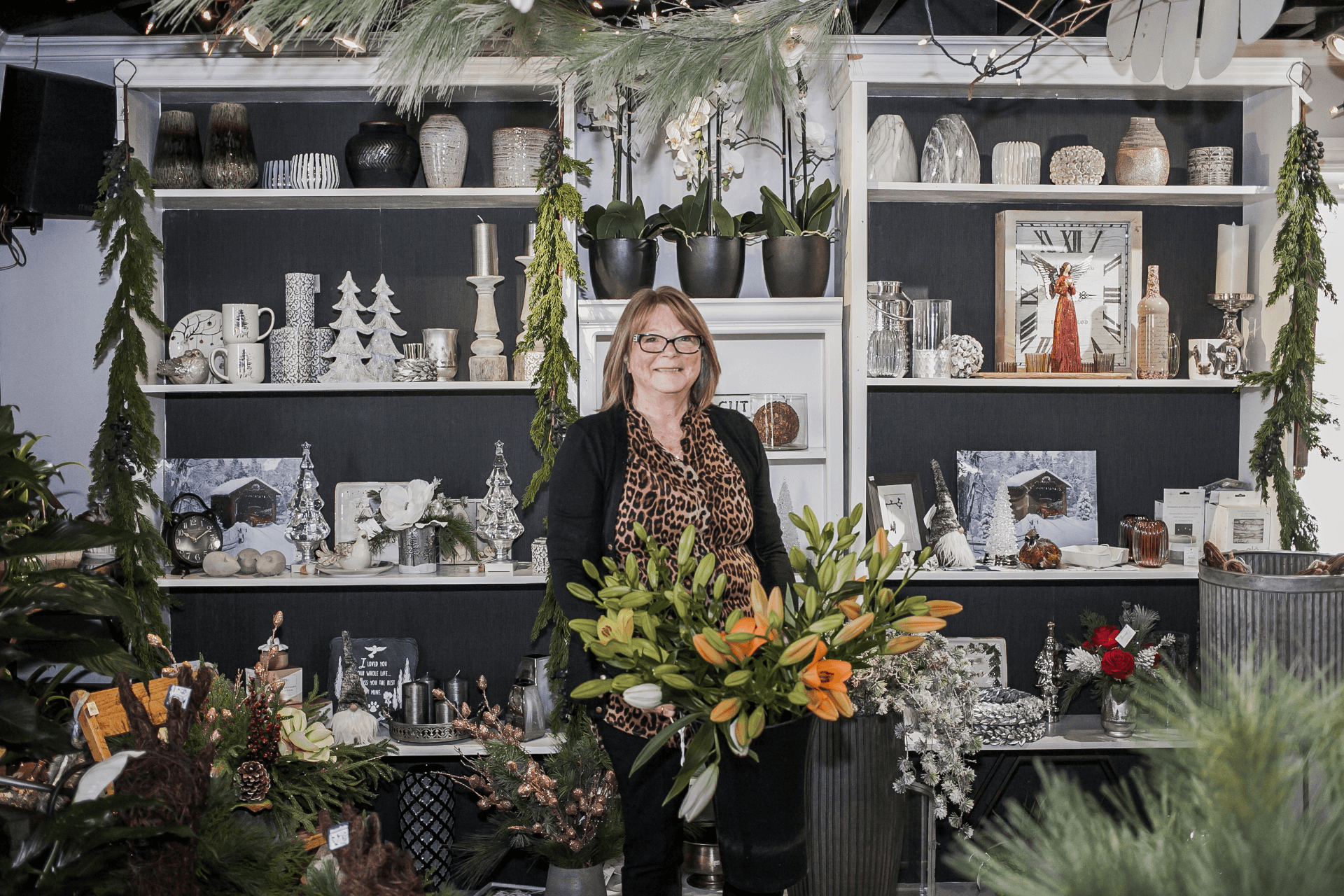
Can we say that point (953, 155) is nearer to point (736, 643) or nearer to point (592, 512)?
point (592, 512)

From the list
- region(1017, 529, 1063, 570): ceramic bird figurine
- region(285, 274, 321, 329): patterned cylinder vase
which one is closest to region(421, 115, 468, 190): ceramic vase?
region(285, 274, 321, 329): patterned cylinder vase

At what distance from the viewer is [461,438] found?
3111 mm

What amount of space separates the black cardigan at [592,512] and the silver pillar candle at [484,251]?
113 cm

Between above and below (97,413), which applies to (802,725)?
below

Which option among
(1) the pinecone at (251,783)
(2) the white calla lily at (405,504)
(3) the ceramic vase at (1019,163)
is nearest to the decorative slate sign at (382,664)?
(2) the white calla lily at (405,504)

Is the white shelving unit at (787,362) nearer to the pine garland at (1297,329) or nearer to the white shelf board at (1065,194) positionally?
the white shelf board at (1065,194)

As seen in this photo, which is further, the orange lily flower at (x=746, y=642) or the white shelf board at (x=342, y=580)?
the white shelf board at (x=342, y=580)

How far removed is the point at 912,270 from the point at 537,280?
1.21 m

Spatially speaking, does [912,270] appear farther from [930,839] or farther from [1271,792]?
[1271,792]

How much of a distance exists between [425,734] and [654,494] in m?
1.24

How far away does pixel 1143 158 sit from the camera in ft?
9.57

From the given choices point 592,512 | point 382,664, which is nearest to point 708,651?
point 592,512

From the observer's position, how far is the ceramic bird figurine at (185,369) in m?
2.82

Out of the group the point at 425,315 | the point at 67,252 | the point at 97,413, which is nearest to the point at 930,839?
the point at 425,315
